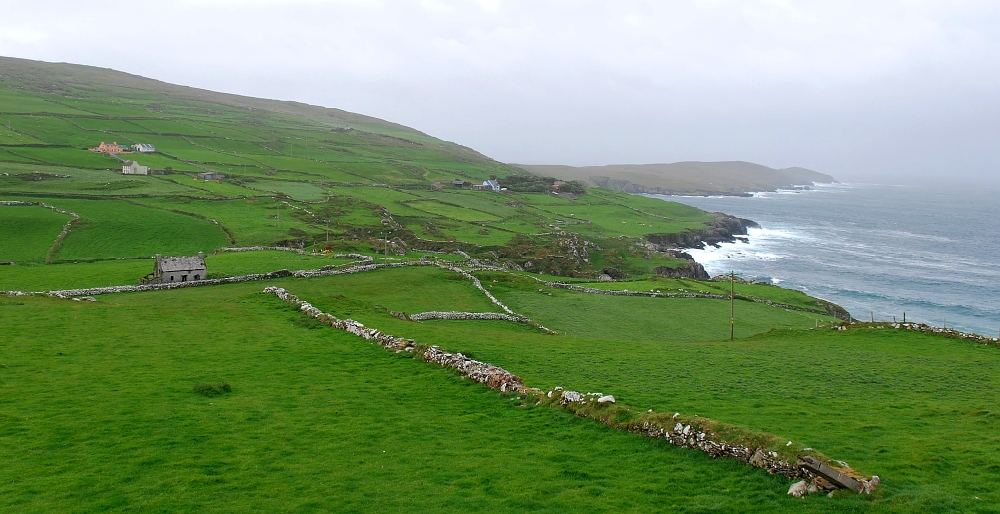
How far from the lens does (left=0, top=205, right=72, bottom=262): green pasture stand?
62.2m

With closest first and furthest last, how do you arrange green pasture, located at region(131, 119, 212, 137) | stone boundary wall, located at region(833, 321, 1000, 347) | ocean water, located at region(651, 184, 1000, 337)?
1. stone boundary wall, located at region(833, 321, 1000, 347)
2. ocean water, located at region(651, 184, 1000, 337)
3. green pasture, located at region(131, 119, 212, 137)

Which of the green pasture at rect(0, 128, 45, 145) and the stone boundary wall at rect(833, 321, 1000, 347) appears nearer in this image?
the stone boundary wall at rect(833, 321, 1000, 347)

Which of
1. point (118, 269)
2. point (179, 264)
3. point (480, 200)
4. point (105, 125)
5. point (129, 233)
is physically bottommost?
point (118, 269)

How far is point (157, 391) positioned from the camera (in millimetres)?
20797

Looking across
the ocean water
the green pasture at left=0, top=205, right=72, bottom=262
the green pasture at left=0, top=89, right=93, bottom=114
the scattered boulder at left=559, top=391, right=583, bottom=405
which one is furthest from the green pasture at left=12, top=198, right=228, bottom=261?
the green pasture at left=0, top=89, right=93, bottom=114

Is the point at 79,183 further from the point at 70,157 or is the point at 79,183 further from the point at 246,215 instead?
the point at 70,157

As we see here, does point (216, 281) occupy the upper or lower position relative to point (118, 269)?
upper

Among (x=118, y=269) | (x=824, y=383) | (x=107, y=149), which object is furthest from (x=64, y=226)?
(x=824, y=383)

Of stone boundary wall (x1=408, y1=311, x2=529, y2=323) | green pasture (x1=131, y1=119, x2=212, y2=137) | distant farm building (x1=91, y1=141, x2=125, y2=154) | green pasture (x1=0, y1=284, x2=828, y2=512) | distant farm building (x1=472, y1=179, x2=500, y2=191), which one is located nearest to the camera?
green pasture (x1=0, y1=284, x2=828, y2=512)

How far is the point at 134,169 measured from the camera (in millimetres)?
118000

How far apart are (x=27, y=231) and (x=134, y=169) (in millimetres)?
52315

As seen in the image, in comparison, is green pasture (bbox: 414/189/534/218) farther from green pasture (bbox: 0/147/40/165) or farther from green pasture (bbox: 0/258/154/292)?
green pasture (bbox: 0/258/154/292)

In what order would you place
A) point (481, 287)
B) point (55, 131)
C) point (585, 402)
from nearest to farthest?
1. point (585, 402)
2. point (481, 287)
3. point (55, 131)

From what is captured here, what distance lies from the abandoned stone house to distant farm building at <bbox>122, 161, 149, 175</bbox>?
8116cm
